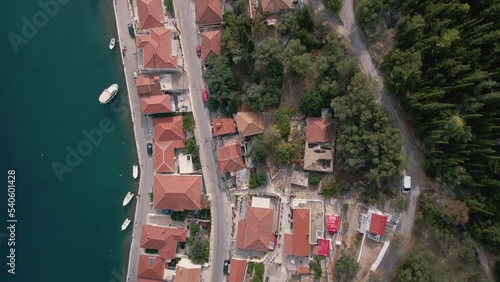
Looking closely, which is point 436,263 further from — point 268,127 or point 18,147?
point 18,147

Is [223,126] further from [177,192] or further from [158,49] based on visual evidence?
[158,49]

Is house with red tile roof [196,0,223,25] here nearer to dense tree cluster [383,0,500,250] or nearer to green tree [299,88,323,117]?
green tree [299,88,323,117]

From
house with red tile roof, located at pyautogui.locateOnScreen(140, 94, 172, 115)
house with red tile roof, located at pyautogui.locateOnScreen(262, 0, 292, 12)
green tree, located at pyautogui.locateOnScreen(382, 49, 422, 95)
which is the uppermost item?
house with red tile roof, located at pyautogui.locateOnScreen(262, 0, 292, 12)

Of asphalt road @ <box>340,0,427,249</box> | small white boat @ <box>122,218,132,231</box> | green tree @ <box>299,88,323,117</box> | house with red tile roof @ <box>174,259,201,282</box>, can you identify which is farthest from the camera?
small white boat @ <box>122,218,132,231</box>

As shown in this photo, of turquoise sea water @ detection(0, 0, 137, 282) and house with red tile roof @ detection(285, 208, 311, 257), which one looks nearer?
house with red tile roof @ detection(285, 208, 311, 257)

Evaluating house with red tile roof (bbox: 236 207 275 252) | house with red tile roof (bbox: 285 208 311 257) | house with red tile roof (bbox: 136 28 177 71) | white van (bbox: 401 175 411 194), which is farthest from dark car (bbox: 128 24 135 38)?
white van (bbox: 401 175 411 194)

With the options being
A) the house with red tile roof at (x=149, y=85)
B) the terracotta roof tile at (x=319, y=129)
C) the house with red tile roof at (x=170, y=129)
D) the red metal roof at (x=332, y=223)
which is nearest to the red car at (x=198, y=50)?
the house with red tile roof at (x=149, y=85)
